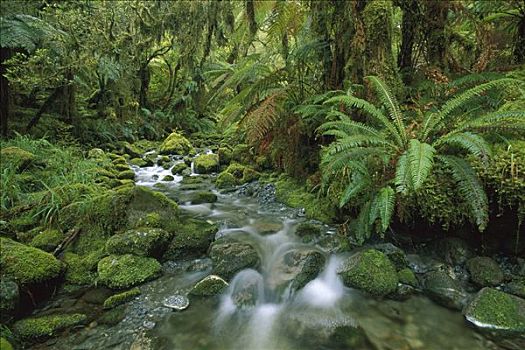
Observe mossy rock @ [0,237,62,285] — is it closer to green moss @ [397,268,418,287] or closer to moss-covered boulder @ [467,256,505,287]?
green moss @ [397,268,418,287]

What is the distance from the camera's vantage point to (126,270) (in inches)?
127

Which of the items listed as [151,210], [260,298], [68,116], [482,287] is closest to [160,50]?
[68,116]

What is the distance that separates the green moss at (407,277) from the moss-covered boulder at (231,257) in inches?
54.7

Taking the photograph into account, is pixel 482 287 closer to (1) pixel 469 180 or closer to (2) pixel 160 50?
(1) pixel 469 180

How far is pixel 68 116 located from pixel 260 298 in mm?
7121

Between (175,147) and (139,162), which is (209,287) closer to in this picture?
(139,162)

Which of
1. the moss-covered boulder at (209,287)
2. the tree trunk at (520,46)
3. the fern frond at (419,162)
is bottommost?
the moss-covered boulder at (209,287)

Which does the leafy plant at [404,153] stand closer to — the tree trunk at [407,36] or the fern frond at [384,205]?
the fern frond at [384,205]

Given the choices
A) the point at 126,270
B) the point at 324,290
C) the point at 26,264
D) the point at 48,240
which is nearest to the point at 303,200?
the point at 324,290

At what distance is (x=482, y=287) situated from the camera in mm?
2928

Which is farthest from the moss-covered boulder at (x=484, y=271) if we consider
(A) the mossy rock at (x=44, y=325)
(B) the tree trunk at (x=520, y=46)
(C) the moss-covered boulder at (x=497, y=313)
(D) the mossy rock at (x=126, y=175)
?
(D) the mossy rock at (x=126, y=175)

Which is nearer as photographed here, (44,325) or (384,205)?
(44,325)

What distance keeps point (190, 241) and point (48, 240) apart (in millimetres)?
1461

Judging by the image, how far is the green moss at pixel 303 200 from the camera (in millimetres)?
4336
